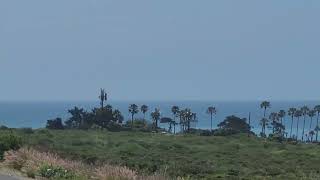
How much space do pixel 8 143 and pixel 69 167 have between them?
594cm

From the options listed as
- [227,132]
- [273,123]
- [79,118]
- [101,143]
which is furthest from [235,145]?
[273,123]

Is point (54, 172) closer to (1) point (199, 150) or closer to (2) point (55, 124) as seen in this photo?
(1) point (199, 150)

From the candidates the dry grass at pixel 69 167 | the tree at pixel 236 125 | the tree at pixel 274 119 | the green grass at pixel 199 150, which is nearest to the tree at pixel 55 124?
the green grass at pixel 199 150

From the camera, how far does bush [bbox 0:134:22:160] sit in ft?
79.1

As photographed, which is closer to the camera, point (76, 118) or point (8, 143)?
point (8, 143)

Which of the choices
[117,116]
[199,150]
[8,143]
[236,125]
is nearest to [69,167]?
[8,143]

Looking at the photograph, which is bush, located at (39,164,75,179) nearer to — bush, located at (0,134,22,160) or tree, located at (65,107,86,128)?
bush, located at (0,134,22,160)

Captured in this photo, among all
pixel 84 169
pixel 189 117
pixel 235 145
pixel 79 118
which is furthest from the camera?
pixel 189 117

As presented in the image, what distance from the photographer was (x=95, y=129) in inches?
5236

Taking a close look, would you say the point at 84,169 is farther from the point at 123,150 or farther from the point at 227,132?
the point at 227,132

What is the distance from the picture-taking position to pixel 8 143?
2430 centimetres

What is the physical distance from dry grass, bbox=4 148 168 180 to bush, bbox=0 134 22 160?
118cm

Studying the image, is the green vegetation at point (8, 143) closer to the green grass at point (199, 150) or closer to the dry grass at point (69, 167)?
the dry grass at point (69, 167)

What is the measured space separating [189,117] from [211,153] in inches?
2705
